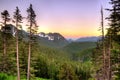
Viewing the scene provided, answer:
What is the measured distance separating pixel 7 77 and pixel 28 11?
34.7 meters

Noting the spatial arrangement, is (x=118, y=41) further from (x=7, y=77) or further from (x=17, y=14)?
(x=7, y=77)

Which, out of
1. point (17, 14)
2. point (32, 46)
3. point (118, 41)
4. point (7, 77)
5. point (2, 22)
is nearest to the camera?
point (118, 41)

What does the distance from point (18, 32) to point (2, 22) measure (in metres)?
8.70

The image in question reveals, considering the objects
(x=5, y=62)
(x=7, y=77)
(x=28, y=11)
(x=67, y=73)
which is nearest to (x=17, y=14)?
(x=28, y=11)

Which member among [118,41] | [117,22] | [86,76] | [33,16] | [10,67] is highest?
[33,16]

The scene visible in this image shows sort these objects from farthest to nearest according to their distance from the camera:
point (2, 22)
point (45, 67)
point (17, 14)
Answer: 1. point (45, 67)
2. point (2, 22)
3. point (17, 14)

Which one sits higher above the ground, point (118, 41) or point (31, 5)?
point (31, 5)

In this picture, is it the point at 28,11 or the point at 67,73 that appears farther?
the point at 67,73

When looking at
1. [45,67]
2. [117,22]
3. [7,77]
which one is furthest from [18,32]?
[45,67]

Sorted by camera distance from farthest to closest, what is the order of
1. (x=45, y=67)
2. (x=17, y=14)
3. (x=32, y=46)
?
(x=45, y=67), (x=32, y=46), (x=17, y=14)

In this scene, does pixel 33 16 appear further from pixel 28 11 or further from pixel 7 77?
pixel 7 77

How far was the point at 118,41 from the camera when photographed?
27875mm

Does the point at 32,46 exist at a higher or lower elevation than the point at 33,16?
lower

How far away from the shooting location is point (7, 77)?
75.4 m
